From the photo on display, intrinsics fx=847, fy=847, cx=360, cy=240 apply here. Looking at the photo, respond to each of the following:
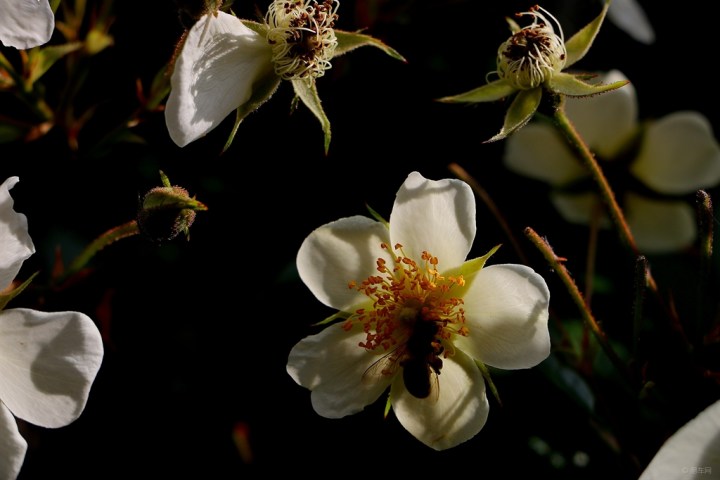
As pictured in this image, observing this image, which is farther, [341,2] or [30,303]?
[341,2]

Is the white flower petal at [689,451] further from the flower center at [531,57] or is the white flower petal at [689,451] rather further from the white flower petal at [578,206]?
the white flower petal at [578,206]

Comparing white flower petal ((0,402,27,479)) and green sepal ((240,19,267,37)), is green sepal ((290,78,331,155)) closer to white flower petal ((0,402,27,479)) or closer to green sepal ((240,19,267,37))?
green sepal ((240,19,267,37))

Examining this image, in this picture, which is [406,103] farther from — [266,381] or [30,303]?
[30,303]

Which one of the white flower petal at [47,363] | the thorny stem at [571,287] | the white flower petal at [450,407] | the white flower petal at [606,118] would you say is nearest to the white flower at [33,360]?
the white flower petal at [47,363]

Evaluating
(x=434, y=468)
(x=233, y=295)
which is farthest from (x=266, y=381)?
(x=434, y=468)

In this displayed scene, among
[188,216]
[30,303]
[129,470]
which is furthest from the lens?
[129,470]

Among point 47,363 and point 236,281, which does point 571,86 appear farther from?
point 47,363

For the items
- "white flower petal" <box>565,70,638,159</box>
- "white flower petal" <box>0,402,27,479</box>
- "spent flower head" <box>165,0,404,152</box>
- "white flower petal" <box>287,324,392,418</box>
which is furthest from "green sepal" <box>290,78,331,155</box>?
"white flower petal" <box>565,70,638,159</box>
